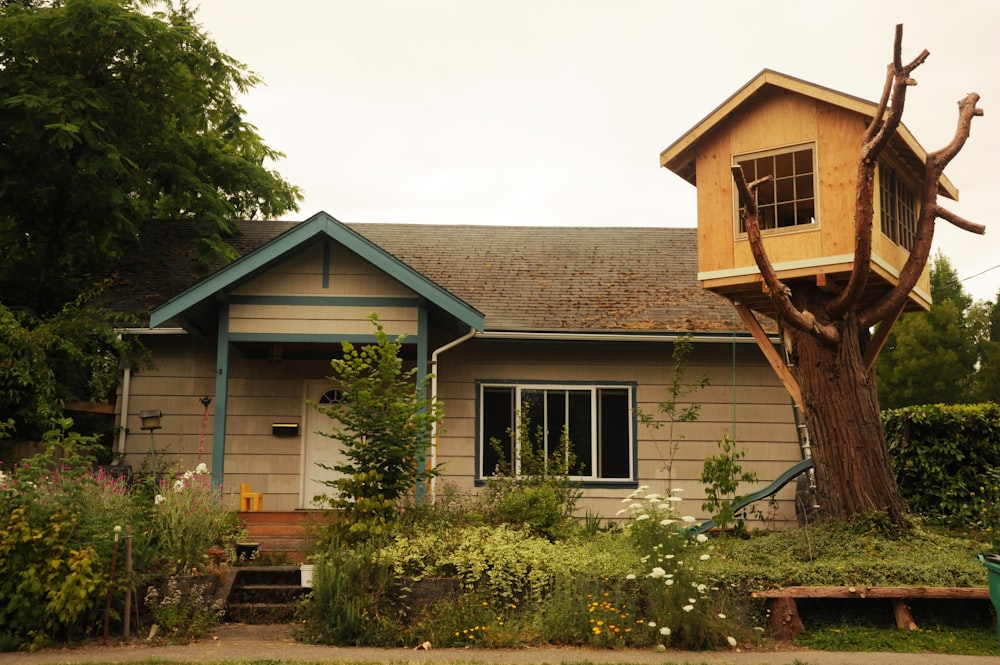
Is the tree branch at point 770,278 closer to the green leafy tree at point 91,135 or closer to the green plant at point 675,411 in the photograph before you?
the green plant at point 675,411

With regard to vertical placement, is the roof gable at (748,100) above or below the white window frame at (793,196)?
above

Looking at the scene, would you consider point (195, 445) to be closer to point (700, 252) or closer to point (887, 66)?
point (700, 252)

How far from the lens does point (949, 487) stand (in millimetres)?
12492

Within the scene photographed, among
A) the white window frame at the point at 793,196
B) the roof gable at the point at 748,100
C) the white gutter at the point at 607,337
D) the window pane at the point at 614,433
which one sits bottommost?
the window pane at the point at 614,433

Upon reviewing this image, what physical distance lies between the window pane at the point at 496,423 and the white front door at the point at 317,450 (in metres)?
2.12

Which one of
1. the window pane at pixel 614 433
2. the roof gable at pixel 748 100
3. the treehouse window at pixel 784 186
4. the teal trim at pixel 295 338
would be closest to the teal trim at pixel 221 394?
the teal trim at pixel 295 338

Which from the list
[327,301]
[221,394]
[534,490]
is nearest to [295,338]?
[327,301]

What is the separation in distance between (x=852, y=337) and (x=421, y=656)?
6.43 metres

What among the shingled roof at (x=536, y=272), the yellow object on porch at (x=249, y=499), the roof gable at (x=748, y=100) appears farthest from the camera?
the shingled roof at (x=536, y=272)

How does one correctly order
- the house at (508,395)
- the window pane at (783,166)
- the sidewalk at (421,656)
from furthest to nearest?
the house at (508,395) → the window pane at (783,166) → the sidewalk at (421,656)

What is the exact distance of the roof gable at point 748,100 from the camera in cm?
1064

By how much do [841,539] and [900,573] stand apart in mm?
1157

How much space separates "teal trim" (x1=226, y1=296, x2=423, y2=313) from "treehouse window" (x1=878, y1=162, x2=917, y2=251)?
606 cm

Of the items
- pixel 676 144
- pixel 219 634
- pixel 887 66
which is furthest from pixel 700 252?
pixel 219 634
